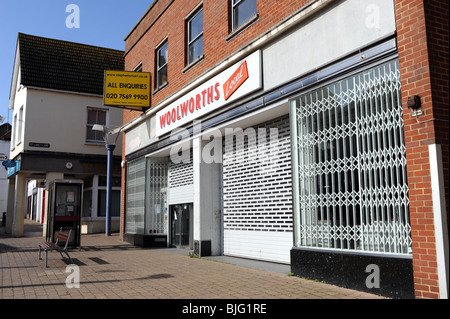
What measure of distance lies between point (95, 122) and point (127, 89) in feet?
23.9

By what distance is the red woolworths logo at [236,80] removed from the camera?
9.68 metres

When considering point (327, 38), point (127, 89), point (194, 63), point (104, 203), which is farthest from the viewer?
point (104, 203)

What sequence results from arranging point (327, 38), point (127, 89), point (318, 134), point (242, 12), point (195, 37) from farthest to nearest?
point (127, 89) → point (195, 37) → point (242, 12) → point (318, 134) → point (327, 38)

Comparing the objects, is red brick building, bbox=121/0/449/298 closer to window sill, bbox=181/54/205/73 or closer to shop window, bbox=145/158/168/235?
window sill, bbox=181/54/205/73

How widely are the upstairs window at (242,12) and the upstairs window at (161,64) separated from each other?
14.5 ft

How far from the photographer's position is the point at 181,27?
519 inches

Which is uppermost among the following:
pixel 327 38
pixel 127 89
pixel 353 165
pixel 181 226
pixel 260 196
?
pixel 127 89

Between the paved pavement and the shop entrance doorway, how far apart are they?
7.87ft

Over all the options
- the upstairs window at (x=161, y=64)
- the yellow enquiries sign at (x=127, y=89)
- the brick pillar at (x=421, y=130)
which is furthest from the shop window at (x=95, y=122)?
the brick pillar at (x=421, y=130)

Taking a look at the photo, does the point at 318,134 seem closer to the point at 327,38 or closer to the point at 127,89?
the point at 327,38

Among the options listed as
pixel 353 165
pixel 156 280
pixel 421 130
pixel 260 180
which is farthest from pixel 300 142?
pixel 156 280

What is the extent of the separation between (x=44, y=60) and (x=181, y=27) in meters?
11.0

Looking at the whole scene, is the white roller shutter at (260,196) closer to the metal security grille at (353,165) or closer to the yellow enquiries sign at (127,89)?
the metal security grille at (353,165)

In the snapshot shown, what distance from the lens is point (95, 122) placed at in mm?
21672
